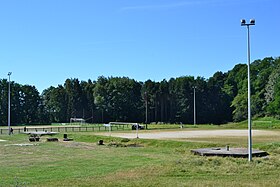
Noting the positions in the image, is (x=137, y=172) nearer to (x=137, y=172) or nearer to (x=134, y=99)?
(x=137, y=172)

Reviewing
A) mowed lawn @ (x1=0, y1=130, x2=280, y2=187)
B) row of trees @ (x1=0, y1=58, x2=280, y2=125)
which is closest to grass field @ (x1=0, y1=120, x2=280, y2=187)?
mowed lawn @ (x1=0, y1=130, x2=280, y2=187)

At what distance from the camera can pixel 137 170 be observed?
65.6 feet

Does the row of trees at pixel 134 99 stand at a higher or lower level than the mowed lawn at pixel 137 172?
higher

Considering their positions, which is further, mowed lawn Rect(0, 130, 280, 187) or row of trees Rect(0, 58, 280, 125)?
row of trees Rect(0, 58, 280, 125)

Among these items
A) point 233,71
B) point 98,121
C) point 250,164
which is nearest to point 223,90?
point 233,71

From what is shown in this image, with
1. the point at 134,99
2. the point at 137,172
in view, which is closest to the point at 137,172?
the point at 137,172

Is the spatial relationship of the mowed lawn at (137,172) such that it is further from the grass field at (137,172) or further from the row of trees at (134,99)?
the row of trees at (134,99)

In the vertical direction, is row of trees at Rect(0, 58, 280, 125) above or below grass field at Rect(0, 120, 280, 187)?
above

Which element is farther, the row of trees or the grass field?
the row of trees

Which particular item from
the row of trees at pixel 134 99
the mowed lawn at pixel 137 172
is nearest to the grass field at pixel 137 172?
the mowed lawn at pixel 137 172

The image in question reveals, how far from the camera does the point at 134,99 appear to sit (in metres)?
138

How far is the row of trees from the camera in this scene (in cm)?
13188

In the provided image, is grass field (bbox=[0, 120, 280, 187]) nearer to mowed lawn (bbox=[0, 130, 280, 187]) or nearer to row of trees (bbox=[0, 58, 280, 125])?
mowed lawn (bbox=[0, 130, 280, 187])

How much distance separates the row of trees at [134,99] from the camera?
131875mm
